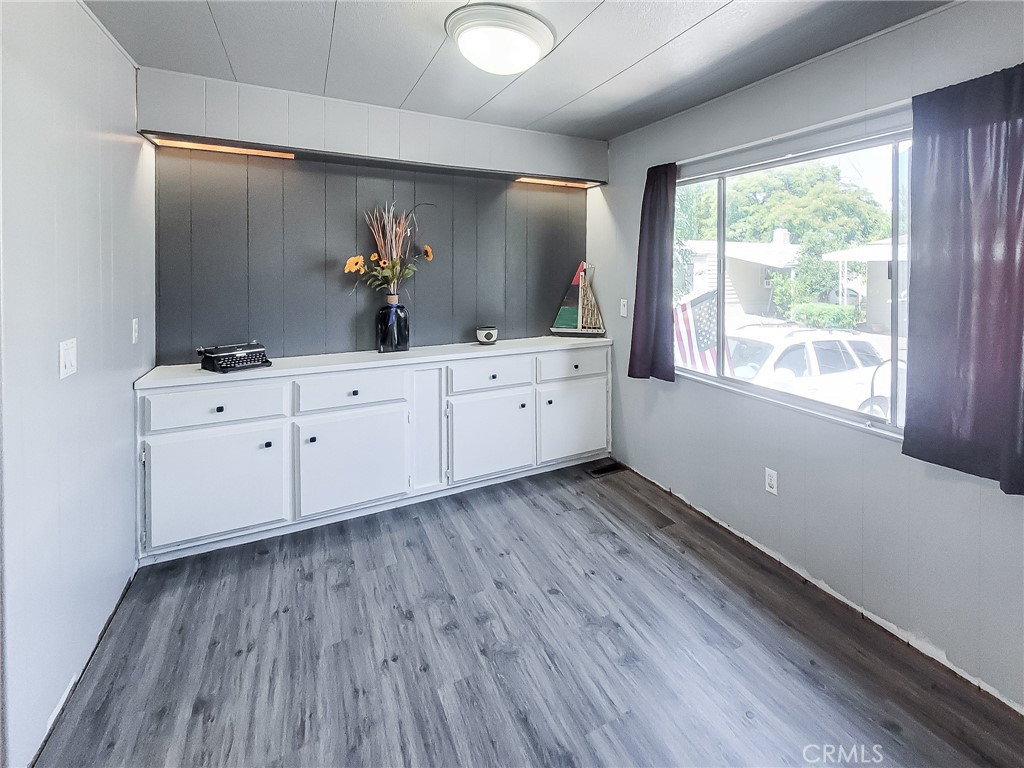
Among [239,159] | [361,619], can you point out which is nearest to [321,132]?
[239,159]

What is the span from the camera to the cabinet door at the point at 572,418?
11.7 ft

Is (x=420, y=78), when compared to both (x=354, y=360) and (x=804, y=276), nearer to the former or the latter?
(x=354, y=360)

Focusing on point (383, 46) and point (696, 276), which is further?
point (696, 276)

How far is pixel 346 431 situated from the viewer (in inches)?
113

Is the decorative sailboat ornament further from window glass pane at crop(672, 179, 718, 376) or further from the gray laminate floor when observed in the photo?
the gray laminate floor

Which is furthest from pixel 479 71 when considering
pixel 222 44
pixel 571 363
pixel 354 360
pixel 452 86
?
pixel 571 363

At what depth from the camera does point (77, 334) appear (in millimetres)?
1742

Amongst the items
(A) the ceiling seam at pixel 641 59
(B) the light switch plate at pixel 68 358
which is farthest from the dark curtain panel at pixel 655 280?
(B) the light switch plate at pixel 68 358

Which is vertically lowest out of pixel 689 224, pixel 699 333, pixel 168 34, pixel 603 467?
pixel 603 467

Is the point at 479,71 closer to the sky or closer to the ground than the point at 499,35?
closer to the sky

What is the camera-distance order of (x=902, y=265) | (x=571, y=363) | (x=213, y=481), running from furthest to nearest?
(x=571, y=363) → (x=213, y=481) → (x=902, y=265)

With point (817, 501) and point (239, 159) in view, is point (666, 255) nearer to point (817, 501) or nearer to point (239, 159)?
point (817, 501)

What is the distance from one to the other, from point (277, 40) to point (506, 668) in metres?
2.57

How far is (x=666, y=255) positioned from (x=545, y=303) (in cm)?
105
